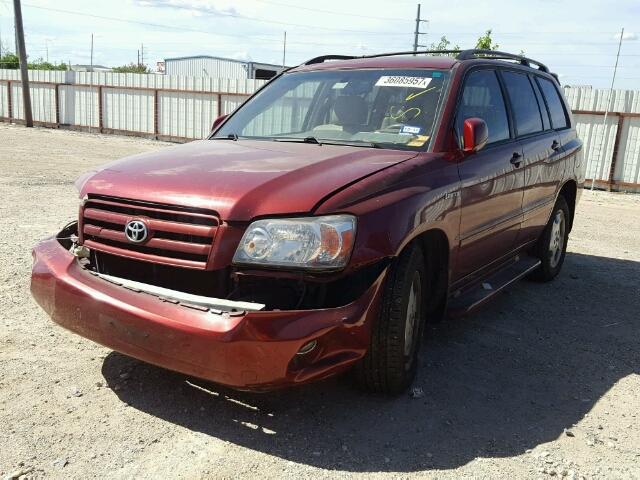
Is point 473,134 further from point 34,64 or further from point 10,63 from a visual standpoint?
point 34,64

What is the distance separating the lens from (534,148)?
512cm

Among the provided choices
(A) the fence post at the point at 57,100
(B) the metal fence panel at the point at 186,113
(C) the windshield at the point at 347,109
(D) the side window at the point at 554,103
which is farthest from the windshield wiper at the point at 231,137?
(A) the fence post at the point at 57,100

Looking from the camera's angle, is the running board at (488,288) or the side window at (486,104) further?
the side window at (486,104)

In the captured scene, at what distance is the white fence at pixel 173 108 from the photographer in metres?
13.8

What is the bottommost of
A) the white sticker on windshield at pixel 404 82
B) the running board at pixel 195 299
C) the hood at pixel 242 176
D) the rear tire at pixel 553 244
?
the rear tire at pixel 553 244

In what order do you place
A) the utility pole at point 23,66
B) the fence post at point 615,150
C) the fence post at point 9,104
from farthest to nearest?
the fence post at point 9,104 → the utility pole at point 23,66 → the fence post at point 615,150

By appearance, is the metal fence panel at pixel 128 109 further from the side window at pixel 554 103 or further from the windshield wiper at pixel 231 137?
the windshield wiper at pixel 231 137

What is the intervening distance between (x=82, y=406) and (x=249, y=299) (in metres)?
1.13

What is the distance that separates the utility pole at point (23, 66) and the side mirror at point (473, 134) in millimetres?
26572

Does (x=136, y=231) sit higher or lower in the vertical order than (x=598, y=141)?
higher

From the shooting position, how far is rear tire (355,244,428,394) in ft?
10.4

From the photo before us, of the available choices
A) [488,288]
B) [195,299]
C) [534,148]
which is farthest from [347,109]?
[195,299]

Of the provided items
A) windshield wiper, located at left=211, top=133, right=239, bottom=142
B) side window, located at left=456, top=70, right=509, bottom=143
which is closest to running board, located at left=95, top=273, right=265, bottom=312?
windshield wiper, located at left=211, top=133, right=239, bottom=142

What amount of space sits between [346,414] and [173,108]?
20.9 m
